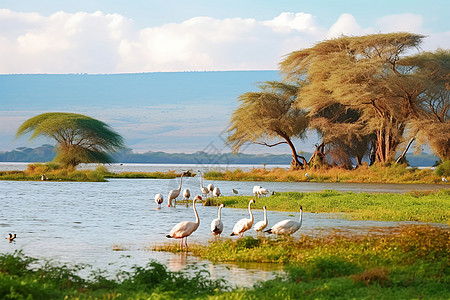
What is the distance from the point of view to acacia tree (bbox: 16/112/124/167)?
51.0 m

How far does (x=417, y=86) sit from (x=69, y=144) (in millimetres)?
27057

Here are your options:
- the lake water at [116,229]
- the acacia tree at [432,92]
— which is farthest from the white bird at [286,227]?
the acacia tree at [432,92]

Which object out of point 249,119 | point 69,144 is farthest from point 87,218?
point 69,144

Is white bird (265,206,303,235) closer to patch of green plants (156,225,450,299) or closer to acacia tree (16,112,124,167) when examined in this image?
patch of green plants (156,225,450,299)

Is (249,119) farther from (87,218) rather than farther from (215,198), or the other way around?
(87,218)

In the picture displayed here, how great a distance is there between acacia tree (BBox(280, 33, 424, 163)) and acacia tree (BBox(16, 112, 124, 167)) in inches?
671

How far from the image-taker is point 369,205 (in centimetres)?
2075

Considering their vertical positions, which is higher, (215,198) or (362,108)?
(362,108)

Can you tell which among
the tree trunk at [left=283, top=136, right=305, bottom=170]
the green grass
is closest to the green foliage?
the tree trunk at [left=283, top=136, right=305, bottom=170]

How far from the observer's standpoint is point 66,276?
7941mm

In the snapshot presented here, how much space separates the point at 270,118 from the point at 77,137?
1599 centimetres

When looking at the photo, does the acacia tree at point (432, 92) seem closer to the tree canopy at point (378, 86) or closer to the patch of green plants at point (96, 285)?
the tree canopy at point (378, 86)

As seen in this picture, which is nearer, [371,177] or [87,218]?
[87,218]

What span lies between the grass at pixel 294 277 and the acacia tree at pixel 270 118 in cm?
3554
